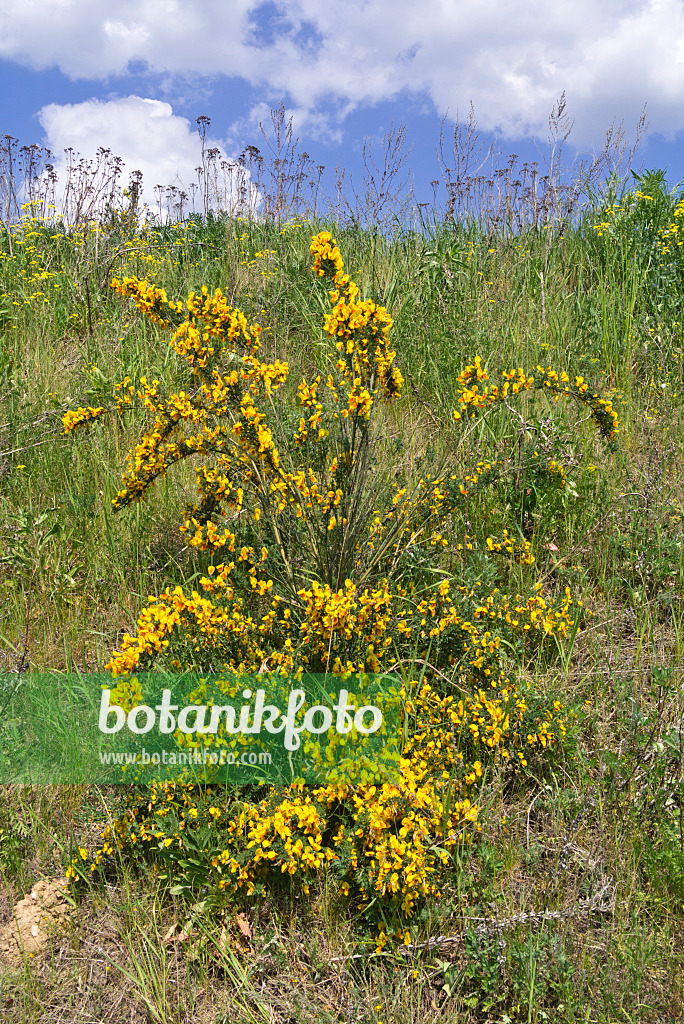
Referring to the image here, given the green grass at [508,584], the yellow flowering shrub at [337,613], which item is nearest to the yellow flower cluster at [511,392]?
the yellow flowering shrub at [337,613]

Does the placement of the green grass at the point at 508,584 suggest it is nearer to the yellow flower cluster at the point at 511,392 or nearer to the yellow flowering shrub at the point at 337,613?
the yellow flowering shrub at the point at 337,613

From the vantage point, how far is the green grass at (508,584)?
1811mm

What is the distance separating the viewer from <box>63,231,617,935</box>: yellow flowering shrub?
1.95m

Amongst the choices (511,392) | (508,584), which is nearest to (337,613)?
(508,584)

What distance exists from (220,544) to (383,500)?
72cm

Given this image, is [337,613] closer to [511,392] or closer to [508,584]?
[508,584]

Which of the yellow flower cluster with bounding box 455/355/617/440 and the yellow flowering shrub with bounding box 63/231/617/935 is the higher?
the yellow flower cluster with bounding box 455/355/617/440

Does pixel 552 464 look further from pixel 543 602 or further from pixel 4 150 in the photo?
pixel 4 150

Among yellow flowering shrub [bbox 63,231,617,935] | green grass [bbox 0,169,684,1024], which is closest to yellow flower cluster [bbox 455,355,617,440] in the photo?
yellow flowering shrub [bbox 63,231,617,935]

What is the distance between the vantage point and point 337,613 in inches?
84.1

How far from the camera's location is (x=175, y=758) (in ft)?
6.87

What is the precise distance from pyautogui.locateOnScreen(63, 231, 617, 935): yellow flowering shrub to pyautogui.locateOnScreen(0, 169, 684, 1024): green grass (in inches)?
4.7

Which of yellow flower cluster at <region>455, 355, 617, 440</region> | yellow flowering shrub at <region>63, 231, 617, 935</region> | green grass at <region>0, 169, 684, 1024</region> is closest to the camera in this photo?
green grass at <region>0, 169, 684, 1024</region>

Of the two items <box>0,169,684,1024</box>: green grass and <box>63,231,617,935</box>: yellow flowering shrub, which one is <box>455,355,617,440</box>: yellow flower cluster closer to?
<box>63,231,617,935</box>: yellow flowering shrub
